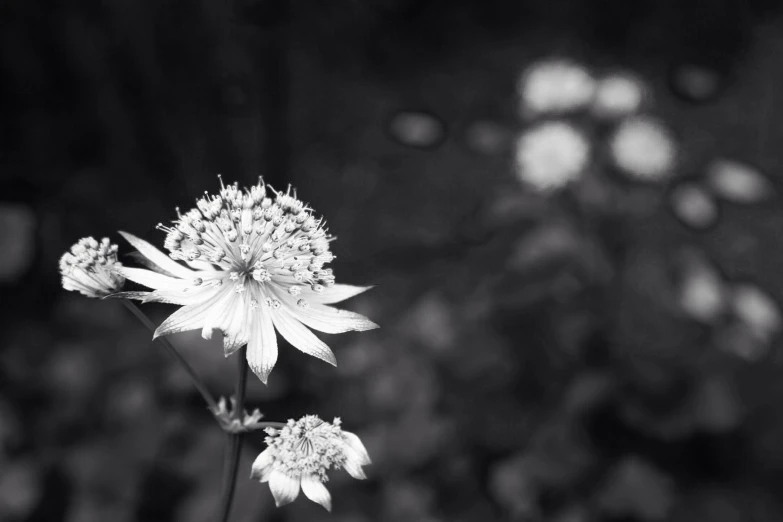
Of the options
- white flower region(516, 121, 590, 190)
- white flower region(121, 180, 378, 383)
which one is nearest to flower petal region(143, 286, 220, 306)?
white flower region(121, 180, 378, 383)

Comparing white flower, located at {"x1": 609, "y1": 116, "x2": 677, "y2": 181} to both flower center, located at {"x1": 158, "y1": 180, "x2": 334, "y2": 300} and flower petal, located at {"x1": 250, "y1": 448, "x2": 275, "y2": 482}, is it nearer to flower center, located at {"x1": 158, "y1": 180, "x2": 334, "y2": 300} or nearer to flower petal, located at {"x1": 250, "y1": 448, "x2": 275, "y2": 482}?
flower center, located at {"x1": 158, "y1": 180, "x2": 334, "y2": 300}

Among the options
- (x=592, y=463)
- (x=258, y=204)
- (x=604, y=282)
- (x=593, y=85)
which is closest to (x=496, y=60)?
(x=593, y=85)

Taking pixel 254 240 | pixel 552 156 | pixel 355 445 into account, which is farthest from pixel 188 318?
pixel 552 156

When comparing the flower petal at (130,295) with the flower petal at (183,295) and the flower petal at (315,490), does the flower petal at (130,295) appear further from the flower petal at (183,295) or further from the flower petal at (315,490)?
the flower petal at (315,490)

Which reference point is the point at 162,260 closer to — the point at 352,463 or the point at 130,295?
the point at 130,295

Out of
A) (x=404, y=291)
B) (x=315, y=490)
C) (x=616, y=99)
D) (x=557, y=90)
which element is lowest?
(x=315, y=490)

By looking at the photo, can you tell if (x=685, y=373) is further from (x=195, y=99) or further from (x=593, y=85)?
(x=195, y=99)
